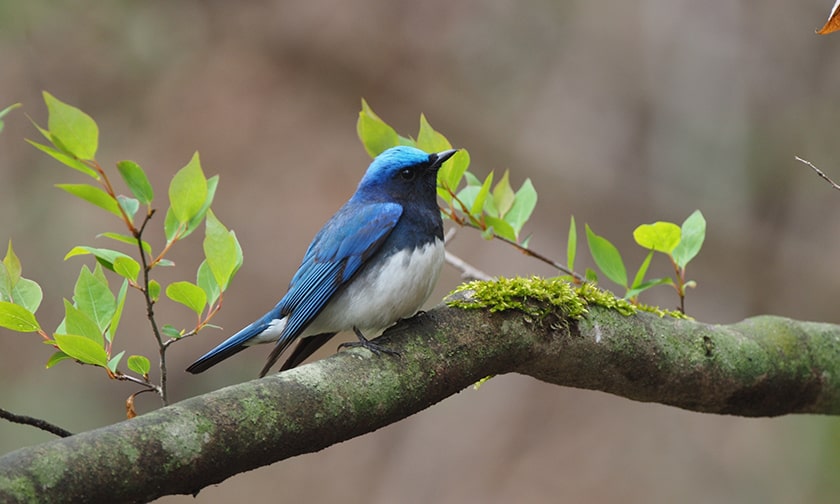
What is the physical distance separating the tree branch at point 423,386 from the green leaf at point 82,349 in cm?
39

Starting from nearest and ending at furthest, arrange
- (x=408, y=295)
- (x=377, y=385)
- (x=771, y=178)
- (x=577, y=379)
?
(x=377, y=385) < (x=577, y=379) < (x=408, y=295) < (x=771, y=178)

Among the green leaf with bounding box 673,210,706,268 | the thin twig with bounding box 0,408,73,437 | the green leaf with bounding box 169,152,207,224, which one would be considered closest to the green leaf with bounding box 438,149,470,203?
the green leaf with bounding box 673,210,706,268

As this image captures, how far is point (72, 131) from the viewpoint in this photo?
2.01 metres

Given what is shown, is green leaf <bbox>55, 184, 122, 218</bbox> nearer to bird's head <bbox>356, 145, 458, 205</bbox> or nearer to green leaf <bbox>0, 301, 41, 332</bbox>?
green leaf <bbox>0, 301, 41, 332</bbox>

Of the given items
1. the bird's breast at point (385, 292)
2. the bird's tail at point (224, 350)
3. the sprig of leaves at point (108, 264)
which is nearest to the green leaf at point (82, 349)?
the sprig of leaves at point (108, 264)

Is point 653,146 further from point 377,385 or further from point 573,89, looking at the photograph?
point 377,385

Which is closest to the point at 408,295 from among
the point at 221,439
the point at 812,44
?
the point at 221,439

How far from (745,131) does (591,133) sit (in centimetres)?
132

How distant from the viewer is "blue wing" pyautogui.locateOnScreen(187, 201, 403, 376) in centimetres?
306

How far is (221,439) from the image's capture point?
179 centimetres

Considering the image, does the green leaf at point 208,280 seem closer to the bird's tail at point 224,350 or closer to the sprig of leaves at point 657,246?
the bird's tail at point 224,350

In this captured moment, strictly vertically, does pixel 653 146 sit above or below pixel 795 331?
below

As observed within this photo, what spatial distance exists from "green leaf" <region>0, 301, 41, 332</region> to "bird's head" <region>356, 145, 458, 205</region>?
1492 mm

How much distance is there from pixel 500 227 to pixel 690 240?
594 millimetres
